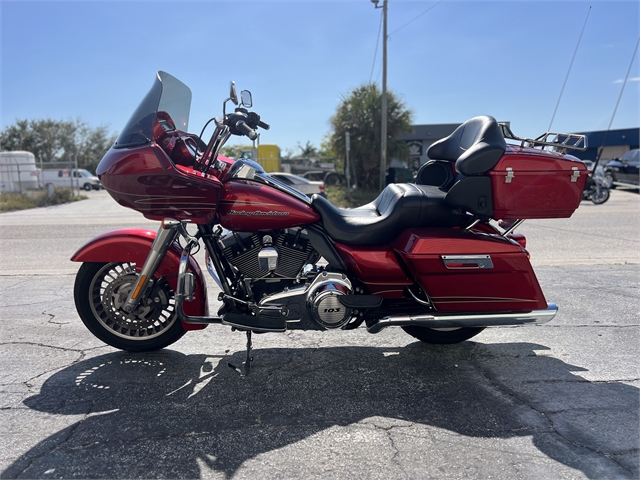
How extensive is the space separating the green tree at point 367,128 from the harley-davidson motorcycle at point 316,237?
17.9 metres

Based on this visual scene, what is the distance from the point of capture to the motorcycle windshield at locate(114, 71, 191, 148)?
320 cm

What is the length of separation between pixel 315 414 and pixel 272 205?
4.44ft

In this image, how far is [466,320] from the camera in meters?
3.22

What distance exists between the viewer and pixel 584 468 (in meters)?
2.36

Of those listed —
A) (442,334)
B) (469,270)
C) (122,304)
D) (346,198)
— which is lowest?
(442,334)

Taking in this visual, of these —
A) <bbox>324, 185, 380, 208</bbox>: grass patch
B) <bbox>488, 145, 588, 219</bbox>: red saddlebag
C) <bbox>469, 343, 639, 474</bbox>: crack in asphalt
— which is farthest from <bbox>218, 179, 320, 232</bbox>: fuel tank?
<bbox>324, 185, 380, 208</bbox>: grass patch

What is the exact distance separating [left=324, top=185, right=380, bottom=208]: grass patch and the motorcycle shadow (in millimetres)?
13267

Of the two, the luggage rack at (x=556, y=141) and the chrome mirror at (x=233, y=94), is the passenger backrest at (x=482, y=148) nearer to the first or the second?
the luggage rack at (x=556, y=141)

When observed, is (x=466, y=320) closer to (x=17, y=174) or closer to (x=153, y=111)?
(x=153, y=111)

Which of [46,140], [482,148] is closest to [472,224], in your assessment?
[482,148]

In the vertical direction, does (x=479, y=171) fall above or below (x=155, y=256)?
above

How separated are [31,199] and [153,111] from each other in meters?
19.9

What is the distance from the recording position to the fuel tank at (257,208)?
3.18 meters

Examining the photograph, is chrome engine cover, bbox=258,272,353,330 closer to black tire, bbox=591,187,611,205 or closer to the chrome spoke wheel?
the chrome spoke wheel
